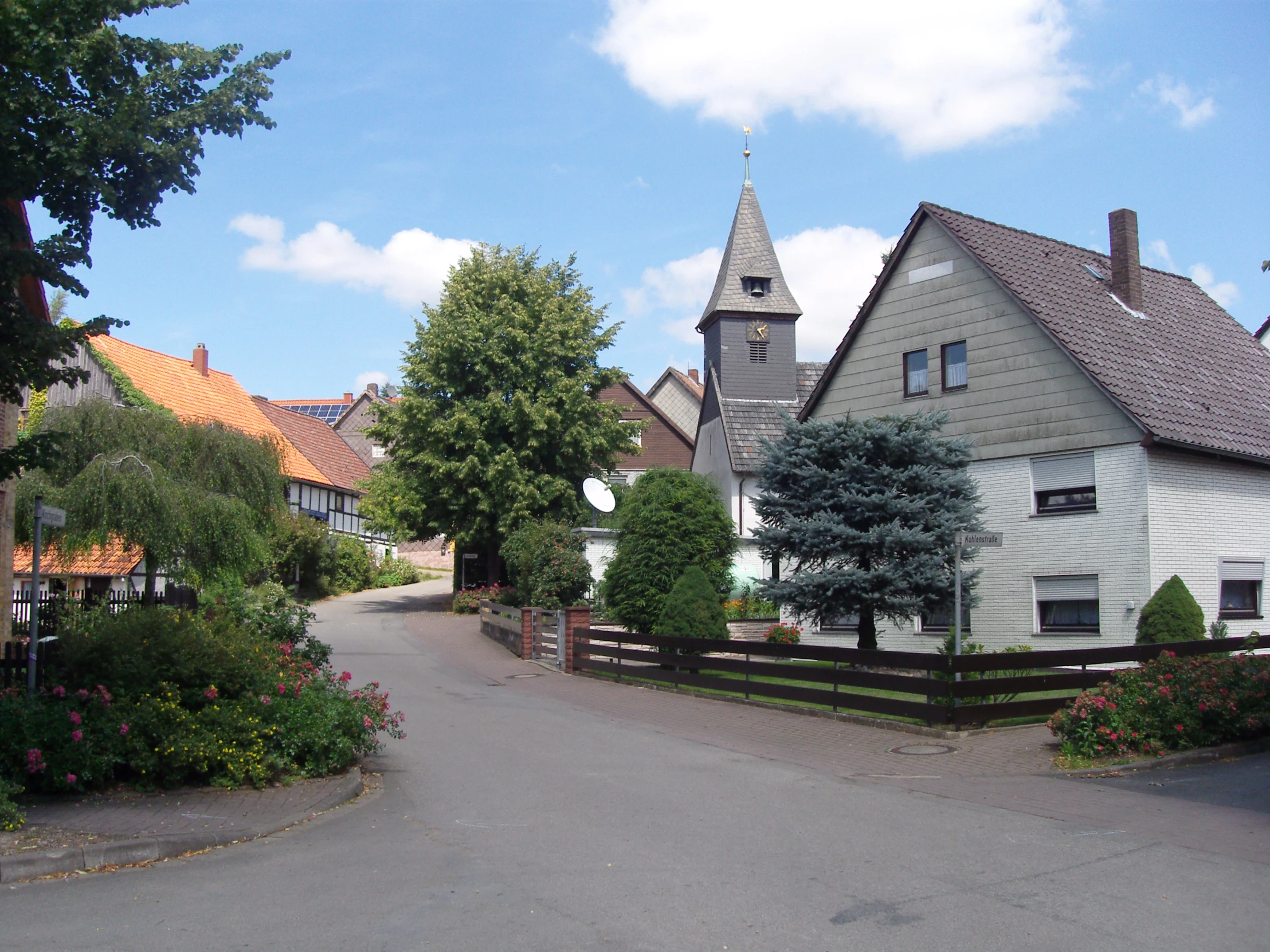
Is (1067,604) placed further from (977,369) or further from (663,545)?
(663,545)

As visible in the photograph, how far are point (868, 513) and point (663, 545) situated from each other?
4553 millimetres

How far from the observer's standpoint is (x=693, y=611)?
62.5 feet

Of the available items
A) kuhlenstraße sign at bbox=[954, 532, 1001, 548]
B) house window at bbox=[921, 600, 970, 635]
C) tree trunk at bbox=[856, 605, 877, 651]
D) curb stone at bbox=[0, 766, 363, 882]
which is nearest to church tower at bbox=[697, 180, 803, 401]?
house window at bbox=[921, 600, 970, 635]

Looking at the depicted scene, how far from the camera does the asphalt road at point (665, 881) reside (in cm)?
550

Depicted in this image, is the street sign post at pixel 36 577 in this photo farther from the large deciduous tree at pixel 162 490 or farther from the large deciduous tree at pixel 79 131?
the large deciduous tree at pixel 162 490

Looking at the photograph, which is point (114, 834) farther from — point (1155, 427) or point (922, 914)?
point (1155, 427)

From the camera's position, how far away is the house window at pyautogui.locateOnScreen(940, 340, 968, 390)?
21938mm

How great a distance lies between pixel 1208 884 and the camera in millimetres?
6445

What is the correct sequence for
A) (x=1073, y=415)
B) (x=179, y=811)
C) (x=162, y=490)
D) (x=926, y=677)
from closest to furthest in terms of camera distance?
1. (x=179, y=811)
2. (x=926, y=677)
3. (x=162, y=490)
4. (x=1073, y=415)

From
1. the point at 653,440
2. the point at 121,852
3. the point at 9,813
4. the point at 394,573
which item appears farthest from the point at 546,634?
the point at 653,440

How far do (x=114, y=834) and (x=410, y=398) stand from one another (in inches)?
1084

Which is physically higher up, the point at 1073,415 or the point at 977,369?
the point at 977,369

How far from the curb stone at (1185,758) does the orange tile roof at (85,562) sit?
16.5 metres

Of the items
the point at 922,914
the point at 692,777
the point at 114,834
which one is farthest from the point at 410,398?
the point at 922,914
